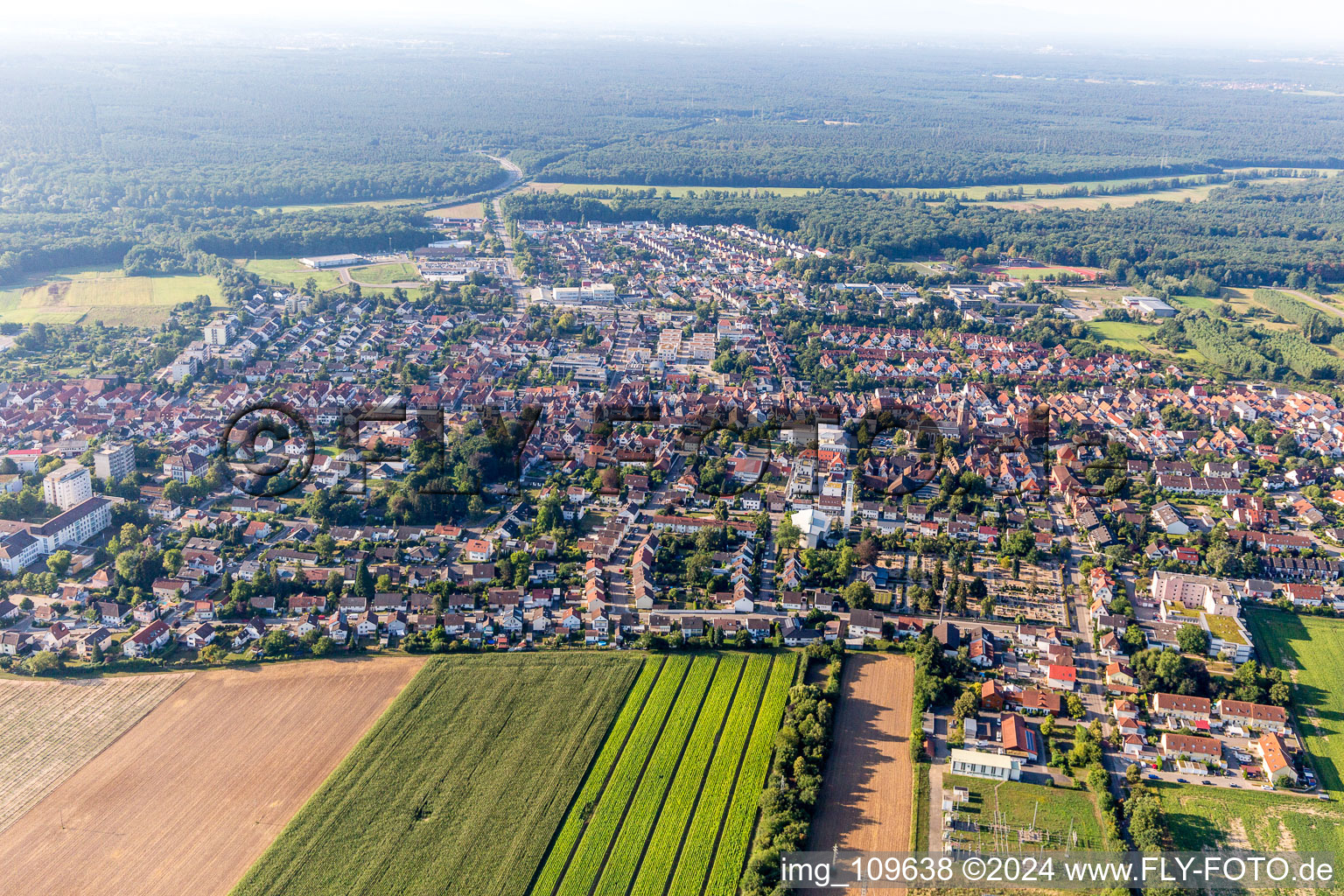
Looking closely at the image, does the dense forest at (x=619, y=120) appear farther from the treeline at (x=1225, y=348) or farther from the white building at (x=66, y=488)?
the white building at (x=66, y=488)

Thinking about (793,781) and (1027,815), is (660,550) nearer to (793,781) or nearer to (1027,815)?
(793,781)

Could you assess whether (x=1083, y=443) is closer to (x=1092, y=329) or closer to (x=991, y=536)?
(x=991, y=536)

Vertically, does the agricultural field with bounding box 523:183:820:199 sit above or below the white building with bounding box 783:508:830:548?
above

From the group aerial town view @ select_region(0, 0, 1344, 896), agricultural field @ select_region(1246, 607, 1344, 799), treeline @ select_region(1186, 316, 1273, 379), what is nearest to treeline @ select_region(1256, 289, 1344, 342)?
aerial town view @ select_region(0, 0, 1344, 896)

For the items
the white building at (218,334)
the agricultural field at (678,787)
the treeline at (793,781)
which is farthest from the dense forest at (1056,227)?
the treeline at (793,781)

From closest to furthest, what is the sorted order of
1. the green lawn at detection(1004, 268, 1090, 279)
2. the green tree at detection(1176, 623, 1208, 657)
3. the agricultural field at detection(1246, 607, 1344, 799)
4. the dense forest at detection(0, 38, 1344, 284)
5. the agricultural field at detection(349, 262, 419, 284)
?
1. the agricultural field at detection(1246, 607, 1344, 799)
2. the green tree at detection(1176, 623, 1208, 657)
3. the agricultural field at detection(349, 262, 419, 284)
4. the green lawn at detection(1004, 268, 1090, 279)
5. the dense forest at detection(0, 38, 1344, 284)

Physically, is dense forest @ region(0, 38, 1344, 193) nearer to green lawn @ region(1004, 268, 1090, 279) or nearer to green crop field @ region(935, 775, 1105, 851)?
green lawn @ region(1004, 268, 1090, 279)
